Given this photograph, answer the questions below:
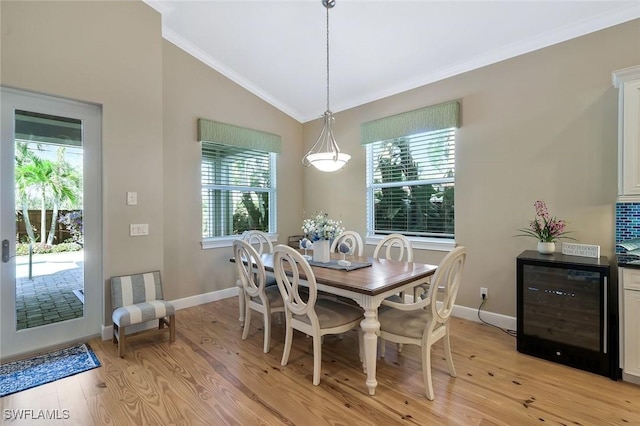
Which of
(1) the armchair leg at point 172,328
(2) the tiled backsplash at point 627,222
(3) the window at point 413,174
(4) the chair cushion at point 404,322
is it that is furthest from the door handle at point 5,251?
(2) the tiled backsplash at point 627,222

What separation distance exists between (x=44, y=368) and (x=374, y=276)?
274cm

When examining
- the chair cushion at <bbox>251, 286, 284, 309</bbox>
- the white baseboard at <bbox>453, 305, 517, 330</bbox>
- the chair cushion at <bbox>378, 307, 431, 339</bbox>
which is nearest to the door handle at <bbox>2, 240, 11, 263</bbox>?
the chair cushion at <bbox>251, 286, 284, 309</bbox>

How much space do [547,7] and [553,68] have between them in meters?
0.54

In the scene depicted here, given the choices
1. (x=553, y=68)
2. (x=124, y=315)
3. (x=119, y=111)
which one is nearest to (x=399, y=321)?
(x=124, y=315)

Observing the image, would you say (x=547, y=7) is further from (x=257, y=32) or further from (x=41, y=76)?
(x=41, y=76)

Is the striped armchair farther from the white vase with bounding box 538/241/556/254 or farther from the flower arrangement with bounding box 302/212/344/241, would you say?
the white vase with bounding box 538/241/556/254

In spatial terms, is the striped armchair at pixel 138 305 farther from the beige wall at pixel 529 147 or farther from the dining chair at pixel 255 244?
the beige wall at pixel 529 147

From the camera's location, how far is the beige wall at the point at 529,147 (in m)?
2.66

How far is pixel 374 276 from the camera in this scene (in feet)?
7.95

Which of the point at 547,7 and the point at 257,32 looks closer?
the point at 547,7

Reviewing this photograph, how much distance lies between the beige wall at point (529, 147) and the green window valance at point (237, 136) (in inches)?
78.8

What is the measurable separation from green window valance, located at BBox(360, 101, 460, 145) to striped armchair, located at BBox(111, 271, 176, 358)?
3.16 metres

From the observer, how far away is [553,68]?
2.91 m

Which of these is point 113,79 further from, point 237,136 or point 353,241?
point 353,241
